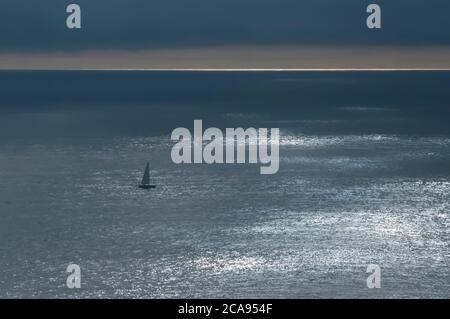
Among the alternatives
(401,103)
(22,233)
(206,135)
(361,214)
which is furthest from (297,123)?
(22,233)

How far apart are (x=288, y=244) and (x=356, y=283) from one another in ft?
25.8

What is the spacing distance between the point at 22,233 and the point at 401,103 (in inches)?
5844

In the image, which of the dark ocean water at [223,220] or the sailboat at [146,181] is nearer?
the dark ocean water at [223,220]

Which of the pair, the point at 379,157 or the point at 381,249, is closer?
the point at 381,249

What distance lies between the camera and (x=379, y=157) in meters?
87.6

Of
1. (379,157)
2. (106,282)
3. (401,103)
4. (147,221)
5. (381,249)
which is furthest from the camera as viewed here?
(401,103)

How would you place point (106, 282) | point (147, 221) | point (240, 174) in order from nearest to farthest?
1. point (106, 282)
2. point (147, 221)
3. point (240, 174)

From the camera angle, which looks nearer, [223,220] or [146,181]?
[223,220]

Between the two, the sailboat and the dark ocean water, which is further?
the sailboat

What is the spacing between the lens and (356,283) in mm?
38219
